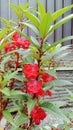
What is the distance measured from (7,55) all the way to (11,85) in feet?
0.43

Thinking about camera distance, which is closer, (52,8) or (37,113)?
(37,113)

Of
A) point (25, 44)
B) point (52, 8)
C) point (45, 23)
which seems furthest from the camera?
point (52, 8)

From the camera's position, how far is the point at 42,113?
1256mm

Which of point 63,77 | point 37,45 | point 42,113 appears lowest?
point 63,77

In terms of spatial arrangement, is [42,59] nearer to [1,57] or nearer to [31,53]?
[31,53]

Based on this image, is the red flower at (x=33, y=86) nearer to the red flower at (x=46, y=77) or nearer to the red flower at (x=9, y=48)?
the red flower at (x=46, y=77)

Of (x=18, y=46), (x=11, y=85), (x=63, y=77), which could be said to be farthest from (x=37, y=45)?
(x=63, y=77)

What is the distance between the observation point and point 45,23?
1.17 meters

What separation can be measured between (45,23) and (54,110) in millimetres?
310

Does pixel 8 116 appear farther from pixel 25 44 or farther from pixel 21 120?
pixel 25 44

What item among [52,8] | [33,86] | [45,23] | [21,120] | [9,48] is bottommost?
[21,120]

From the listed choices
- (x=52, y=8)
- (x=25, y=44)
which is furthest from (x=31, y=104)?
(x=52, y=8)

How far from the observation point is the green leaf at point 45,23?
1.14 meters

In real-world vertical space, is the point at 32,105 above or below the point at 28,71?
below
